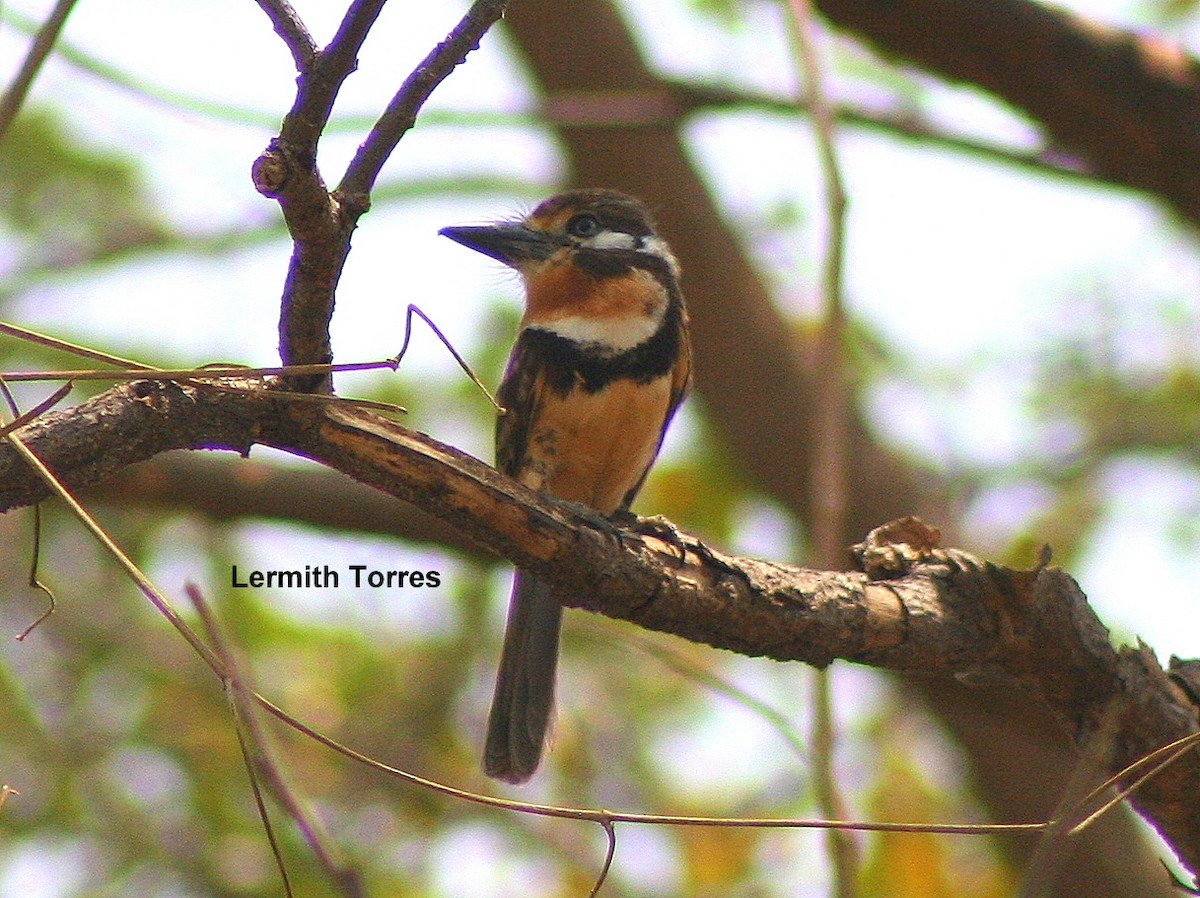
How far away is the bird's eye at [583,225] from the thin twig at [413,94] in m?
2.14

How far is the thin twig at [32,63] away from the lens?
1.30m

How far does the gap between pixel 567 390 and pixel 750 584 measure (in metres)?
1.16

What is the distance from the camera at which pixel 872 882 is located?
480 cm

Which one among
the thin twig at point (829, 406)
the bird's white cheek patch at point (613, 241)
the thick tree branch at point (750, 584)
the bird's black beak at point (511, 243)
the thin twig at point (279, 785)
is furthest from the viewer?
the bird's white cheek patch at point (613, 241)

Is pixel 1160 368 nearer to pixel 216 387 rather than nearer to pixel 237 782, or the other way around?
pixel 237 782

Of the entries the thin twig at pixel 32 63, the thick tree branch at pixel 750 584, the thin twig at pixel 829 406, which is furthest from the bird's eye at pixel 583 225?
the thin twig at pixel 32 63

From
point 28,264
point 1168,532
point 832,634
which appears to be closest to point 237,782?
point 28,264

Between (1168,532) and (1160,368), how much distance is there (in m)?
0.71

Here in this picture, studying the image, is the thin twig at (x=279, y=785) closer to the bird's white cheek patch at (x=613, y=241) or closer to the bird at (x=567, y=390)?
the bird at (x=567, y=390)

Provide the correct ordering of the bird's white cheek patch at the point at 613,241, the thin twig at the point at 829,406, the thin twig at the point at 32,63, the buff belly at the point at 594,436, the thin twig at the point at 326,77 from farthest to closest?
the bird's white cheek patch at the point at 613,241, the buff belly at the point at 594,436, the thin twig at the point at 829,406, the thin twig at the point at 326,77, the thin twig at the point at 32,63

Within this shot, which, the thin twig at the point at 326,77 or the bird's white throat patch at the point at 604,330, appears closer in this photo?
the thin twig at the point at 326,77

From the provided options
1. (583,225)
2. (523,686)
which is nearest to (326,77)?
(523,686)

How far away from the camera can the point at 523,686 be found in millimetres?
3670

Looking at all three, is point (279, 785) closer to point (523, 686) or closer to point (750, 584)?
point (750, 584)
